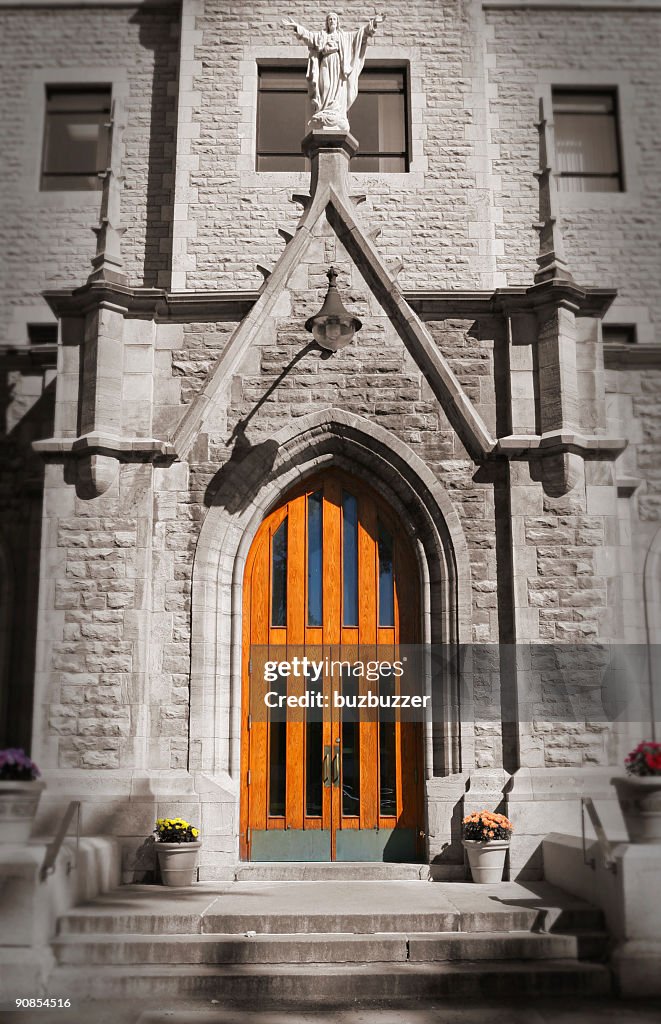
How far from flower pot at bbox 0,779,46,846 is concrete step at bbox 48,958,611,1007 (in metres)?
0.92

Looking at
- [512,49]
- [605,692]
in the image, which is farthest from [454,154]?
[605,692]

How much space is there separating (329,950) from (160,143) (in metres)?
10.7

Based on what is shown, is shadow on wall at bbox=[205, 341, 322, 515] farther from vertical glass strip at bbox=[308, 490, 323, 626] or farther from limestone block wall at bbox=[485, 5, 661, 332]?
limestone block wall at bbox=[485, 5, 661, 332]

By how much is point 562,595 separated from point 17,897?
5.21 meters

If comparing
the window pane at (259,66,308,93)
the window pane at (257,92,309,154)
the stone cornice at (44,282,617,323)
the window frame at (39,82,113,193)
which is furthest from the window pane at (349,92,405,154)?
the stone cornice at (44,282,617,323)

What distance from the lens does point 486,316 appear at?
9.56 m

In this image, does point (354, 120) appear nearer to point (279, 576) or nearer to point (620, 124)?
point (620, 124)

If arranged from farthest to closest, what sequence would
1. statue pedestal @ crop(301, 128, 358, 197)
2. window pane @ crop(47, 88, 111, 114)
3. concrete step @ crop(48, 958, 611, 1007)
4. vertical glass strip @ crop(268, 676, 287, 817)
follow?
window pane @ crop(47, 88, 111, 114)
statue pedestal @ crop(301, 128, 358, 197)
vertical glass strip @ crop(268, 676, 287, 817)
concrete step @ crop(48, 958, 611, 1007)

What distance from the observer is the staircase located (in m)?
6.22

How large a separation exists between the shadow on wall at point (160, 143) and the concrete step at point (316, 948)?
8293 millimetres

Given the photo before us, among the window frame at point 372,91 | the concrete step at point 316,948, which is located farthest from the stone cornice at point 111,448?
the window frame at point 372,91

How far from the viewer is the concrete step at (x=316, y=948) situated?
6445mm

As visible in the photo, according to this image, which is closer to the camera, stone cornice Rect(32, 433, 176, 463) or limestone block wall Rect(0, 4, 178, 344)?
stone cornice Rect(32, 433, 176, 463)

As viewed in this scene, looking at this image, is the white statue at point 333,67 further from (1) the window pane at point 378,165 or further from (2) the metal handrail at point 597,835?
(2) the metal handrail at point 597,835
